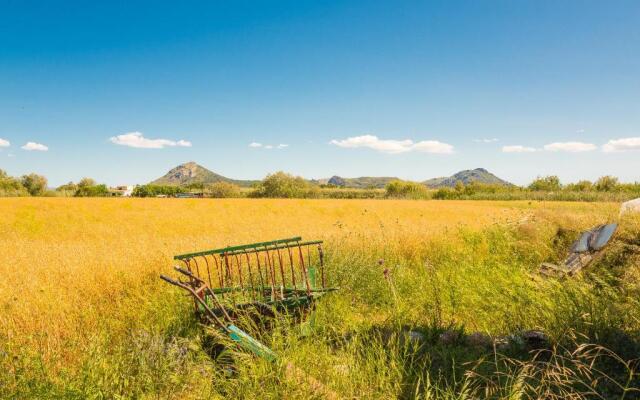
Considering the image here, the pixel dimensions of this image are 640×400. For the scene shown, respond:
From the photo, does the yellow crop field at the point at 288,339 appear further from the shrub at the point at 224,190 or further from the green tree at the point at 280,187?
the shrub at the point at 224,190

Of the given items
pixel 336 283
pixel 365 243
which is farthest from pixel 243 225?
pixel 336 283

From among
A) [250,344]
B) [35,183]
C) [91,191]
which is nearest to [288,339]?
[250,344]

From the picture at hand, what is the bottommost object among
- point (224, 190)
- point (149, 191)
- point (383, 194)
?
point (383, 194)

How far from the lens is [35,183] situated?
2591 inches

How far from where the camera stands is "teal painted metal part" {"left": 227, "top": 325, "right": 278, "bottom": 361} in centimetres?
371

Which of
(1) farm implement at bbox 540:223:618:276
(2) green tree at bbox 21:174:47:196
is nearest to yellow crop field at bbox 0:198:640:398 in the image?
(1) farm implement at bbox 540:223:618:276

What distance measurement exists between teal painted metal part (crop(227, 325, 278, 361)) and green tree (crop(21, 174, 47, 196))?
7184cm

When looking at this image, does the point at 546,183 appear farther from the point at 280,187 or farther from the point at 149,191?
the point at 149,191

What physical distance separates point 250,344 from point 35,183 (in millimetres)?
79763

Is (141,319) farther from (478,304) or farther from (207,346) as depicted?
(478,304)

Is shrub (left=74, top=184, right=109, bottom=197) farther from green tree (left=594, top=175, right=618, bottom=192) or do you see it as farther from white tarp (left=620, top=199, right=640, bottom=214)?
green tree (left=594, top=175, right=618, bottom=192)

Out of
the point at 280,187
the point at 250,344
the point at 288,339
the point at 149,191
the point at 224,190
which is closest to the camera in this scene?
the point at 250,344

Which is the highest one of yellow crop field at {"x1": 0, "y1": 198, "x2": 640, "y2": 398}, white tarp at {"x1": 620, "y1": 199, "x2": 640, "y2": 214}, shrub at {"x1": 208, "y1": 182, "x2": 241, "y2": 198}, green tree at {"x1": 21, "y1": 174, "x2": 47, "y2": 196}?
green tree at {"x1": 21, "y1": 174, "x2": 47, "y2": 196}

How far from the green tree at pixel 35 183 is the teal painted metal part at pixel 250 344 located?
71841 millimetres
